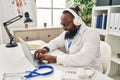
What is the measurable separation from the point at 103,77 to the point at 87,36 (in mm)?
462

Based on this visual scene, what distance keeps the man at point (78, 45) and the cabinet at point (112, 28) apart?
3.19ft

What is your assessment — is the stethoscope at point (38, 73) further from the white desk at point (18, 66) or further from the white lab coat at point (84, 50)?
the white lab coat at point (84, 50)

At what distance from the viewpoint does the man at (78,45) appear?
126cm

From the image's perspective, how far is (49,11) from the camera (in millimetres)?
3369

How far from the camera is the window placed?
3.24 meters

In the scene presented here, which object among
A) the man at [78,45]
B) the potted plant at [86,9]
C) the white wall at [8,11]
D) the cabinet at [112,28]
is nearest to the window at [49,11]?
the white wall at [8,11]

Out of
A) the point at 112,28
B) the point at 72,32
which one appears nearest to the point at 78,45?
the point at 72,32

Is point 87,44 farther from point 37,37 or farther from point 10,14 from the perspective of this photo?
point 10,14

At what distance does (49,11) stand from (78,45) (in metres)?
2.06

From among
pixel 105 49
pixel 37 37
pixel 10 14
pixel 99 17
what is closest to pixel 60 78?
pixel 105 49

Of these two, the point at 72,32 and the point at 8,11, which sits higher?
the point at 8,11

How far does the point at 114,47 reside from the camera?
2457mm

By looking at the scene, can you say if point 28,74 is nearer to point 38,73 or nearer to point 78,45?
point 38,73

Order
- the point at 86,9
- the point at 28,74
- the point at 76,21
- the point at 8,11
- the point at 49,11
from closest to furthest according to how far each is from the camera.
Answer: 1. the point at 28,74
2. the point at 76,21
3. the point at 8,11
4. the point at 86,9
5. the point at 49,11
